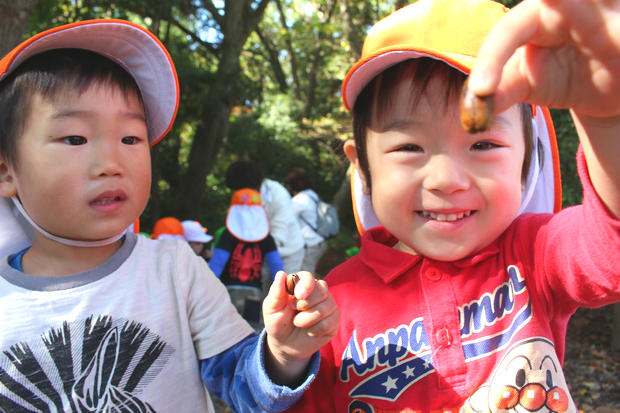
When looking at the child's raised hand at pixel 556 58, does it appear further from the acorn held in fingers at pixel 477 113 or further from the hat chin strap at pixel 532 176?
the hat chin strap at pixel 532 176

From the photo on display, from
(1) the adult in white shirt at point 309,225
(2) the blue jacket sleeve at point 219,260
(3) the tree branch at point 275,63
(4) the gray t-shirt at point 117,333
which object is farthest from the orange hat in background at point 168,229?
(3) the tree branch at point 275,63

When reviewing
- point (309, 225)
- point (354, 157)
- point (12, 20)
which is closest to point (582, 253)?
point (354, 157)

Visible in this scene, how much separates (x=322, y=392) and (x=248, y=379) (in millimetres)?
221

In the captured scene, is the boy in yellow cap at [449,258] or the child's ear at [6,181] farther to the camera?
the child's ear at [6,181]

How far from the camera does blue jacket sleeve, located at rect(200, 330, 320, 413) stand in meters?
1.27

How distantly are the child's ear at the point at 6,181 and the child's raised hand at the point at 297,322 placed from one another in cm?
87

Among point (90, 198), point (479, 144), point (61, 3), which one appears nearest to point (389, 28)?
point (479, 144)

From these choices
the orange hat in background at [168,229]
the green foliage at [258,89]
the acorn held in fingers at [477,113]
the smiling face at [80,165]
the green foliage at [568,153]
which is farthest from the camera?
the green foliage at [258,89]

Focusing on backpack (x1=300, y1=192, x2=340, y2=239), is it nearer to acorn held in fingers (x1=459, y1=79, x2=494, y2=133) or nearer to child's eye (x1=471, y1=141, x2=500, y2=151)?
child's eye (x1=471, y1=141, x2=500, y2=151)

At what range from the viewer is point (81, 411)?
131 cm

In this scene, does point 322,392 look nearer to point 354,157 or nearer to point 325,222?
point 354,157

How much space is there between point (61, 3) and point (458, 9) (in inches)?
257

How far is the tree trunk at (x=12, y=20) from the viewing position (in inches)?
Result: 130

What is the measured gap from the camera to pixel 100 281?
4.70 ft
